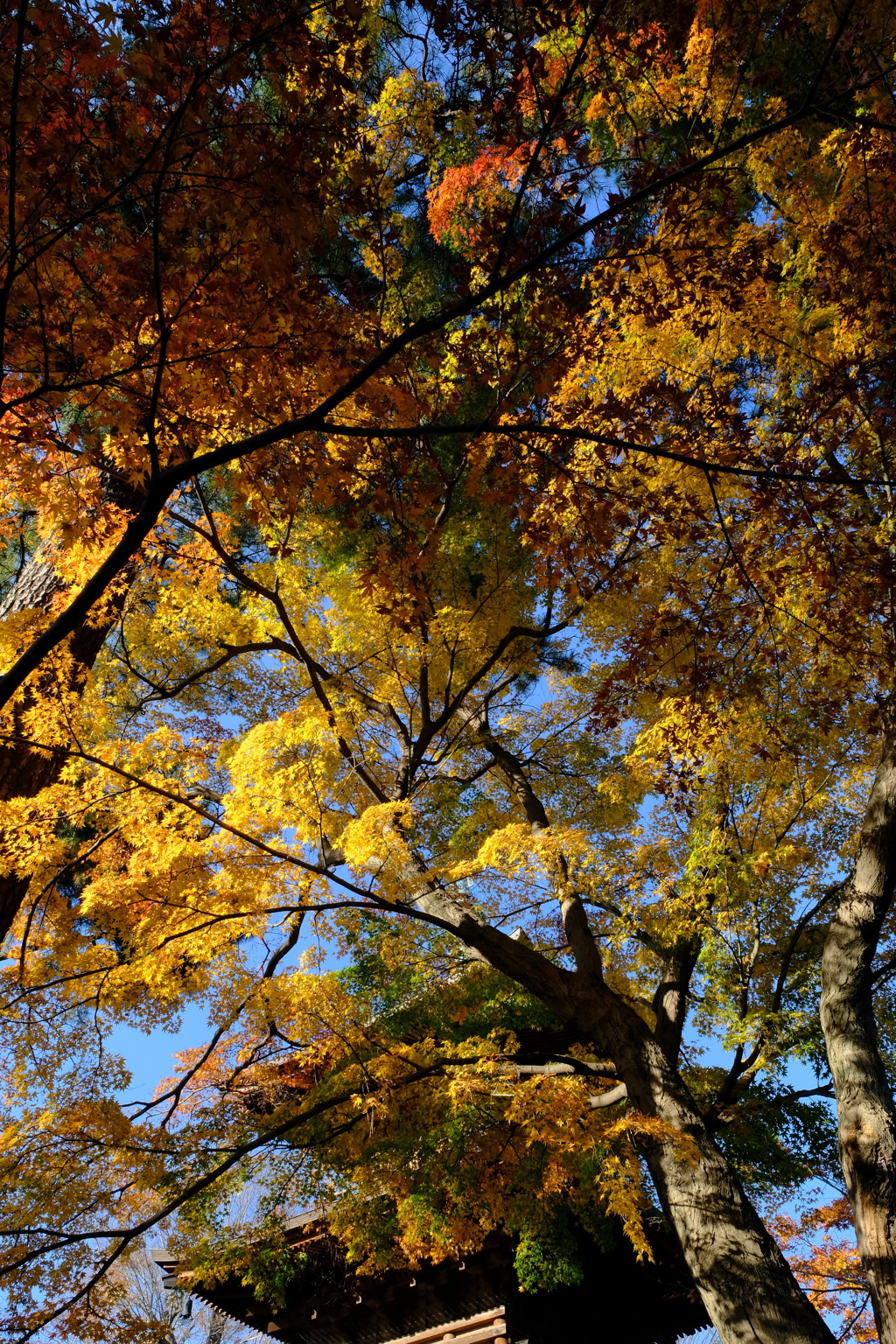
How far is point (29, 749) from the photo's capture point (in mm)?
7352

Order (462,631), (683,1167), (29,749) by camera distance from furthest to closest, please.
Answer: (462,631), (29,749), (683,1167)

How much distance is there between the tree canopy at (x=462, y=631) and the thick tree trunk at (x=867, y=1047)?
3cm

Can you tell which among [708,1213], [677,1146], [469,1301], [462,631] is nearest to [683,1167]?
[677,1146]

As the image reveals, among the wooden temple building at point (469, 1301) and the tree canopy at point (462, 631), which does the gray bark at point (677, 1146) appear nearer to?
the tree canopy at point (462, 631)

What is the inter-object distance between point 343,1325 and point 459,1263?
182cm

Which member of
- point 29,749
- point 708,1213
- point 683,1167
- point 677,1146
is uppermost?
point 29,749

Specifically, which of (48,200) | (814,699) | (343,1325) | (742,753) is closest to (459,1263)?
(343,1325)

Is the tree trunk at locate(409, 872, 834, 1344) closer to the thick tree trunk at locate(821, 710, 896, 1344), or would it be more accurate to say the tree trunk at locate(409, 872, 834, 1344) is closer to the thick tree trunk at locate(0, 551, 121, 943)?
the thick tree trunk at locate(821, 710, 896, 1344)

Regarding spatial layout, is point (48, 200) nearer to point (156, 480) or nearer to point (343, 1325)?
point (156, 480)

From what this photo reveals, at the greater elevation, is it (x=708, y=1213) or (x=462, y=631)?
(x=462, y=631)

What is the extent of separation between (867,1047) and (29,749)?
21.5ft

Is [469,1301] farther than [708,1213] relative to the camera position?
Yes

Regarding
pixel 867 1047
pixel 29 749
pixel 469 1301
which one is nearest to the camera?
pixel 867 1047

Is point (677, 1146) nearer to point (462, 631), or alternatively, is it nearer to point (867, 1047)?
point (867, 1047)
